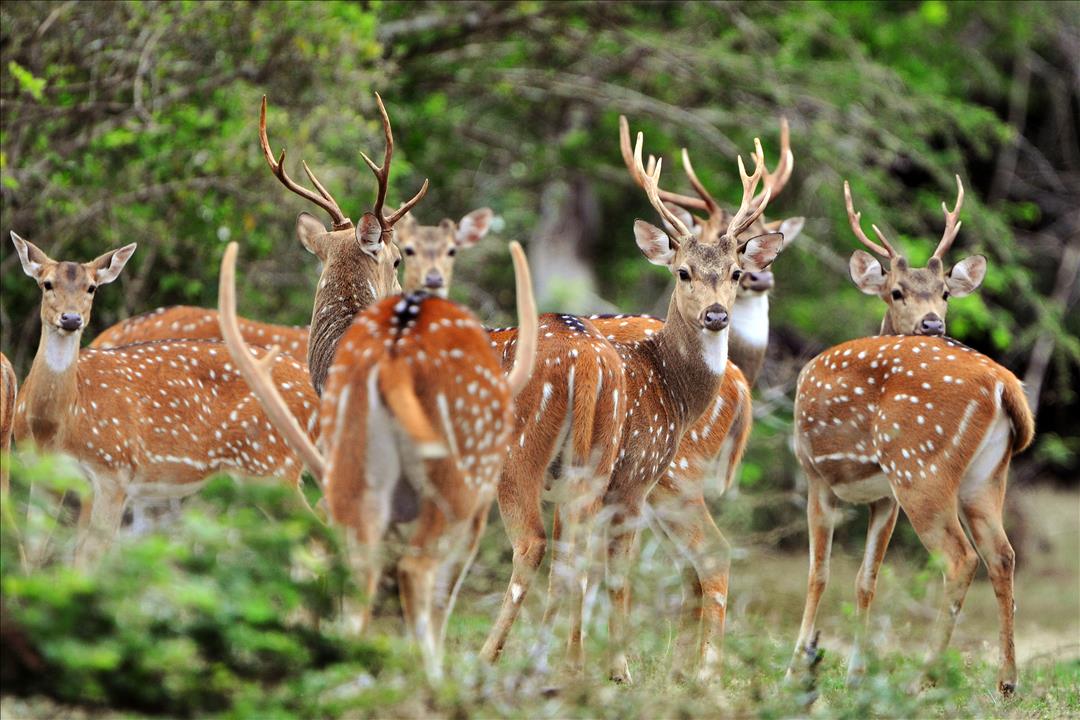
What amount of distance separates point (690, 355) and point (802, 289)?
308 inches

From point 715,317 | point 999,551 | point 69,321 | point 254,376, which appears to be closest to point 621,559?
point 715,317

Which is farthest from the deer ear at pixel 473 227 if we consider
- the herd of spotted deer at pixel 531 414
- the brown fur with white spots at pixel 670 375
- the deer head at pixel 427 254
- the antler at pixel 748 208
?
the antler at pixel 748 208

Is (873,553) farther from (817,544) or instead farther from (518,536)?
(518,536)

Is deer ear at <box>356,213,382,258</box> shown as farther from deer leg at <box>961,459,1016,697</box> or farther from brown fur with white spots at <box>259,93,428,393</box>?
deer leg at <box>961,459,1016,697</box>

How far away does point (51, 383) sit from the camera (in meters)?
6.60

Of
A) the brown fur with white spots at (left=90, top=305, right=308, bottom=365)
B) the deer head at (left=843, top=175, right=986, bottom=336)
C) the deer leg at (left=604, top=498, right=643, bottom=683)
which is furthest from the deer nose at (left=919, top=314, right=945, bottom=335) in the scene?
the brown fur with white spots at (left=90, top=305, right=308, bottom=365)

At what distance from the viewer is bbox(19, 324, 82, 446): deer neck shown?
6.58 metres

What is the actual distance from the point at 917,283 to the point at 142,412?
394 centimetres

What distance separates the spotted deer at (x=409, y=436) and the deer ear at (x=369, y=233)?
5.35 ft

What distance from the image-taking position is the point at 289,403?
7.06 meters

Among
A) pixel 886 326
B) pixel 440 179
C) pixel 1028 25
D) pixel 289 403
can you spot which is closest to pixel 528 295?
pixel 289 403

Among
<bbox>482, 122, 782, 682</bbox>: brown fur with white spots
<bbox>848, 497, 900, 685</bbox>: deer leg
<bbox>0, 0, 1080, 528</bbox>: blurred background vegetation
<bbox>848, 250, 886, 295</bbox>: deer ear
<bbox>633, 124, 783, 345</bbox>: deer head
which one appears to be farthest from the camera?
<bbox>0, 0, 1080, 528</bbox>: blurred background vegetation

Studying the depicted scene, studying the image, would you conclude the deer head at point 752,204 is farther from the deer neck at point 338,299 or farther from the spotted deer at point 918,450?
the deer neck at point 338,299

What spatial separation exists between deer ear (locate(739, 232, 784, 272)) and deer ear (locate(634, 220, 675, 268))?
15.1 inches
